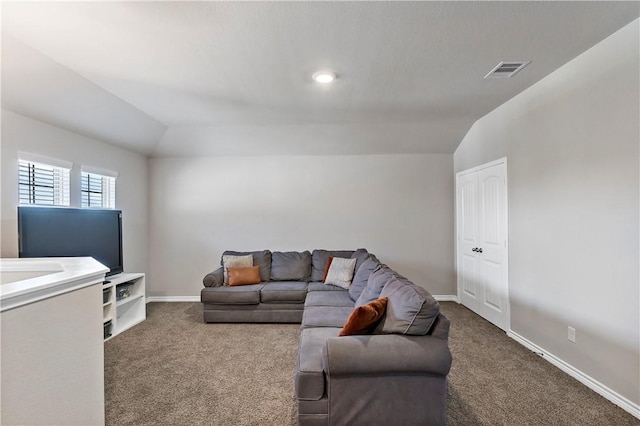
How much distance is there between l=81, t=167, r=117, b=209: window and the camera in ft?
Answer: 12.7

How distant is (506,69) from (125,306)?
5139 millimetres

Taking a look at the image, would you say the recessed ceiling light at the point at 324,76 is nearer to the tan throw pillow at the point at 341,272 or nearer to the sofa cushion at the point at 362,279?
the sofa cushion at the point at 362,279

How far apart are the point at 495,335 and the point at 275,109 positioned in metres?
3.74

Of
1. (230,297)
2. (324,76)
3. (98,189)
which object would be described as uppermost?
(324,76)

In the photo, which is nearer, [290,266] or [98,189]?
[98,189]

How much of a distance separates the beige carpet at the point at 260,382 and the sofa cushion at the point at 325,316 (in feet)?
1.52

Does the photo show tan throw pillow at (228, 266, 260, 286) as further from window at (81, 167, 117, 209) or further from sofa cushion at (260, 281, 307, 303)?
window at (81, 167, 117, 209)

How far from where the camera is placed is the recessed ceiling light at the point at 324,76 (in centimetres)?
285

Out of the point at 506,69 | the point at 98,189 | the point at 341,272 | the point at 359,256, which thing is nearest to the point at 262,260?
the point at 341,272

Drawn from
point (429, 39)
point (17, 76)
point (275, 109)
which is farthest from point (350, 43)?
point (17, 76)

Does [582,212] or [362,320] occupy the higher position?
[582,212]

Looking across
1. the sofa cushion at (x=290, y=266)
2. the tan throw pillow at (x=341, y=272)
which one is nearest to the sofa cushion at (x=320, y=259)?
the sofa cushion at (x=290, y=266)

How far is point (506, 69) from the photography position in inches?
111

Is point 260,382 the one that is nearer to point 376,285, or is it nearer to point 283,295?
point 376,285
